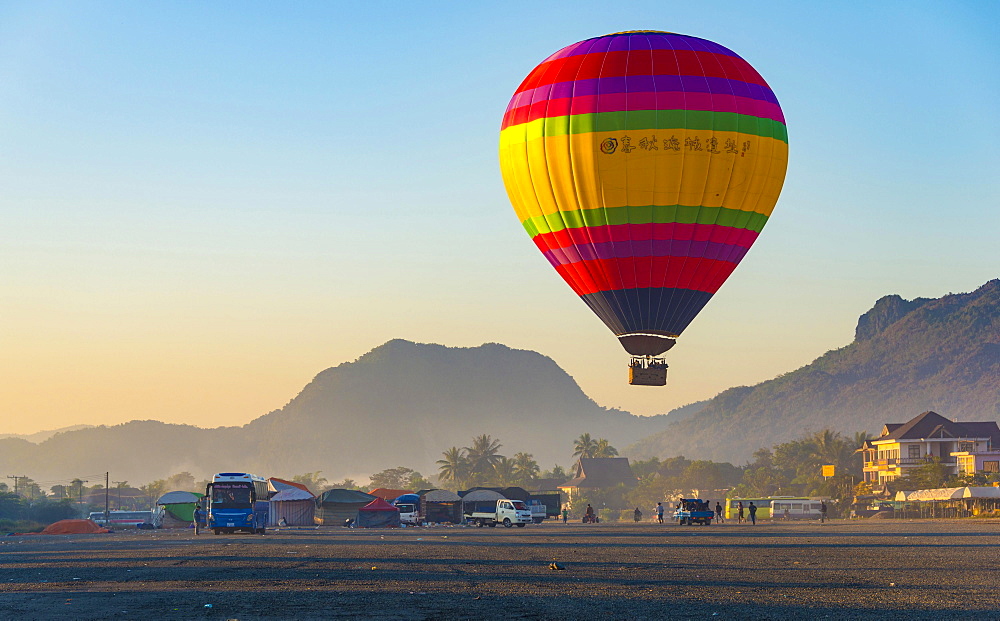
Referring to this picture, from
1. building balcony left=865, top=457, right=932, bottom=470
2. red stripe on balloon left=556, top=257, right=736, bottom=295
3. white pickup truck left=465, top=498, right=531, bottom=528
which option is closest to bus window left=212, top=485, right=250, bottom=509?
red stripe on balloon left=556, top=257, right=736, bottom=295

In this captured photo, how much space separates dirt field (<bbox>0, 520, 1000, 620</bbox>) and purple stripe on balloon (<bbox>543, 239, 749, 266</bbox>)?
11.0m

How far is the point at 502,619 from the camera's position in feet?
56.2

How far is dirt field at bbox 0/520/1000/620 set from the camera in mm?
18234

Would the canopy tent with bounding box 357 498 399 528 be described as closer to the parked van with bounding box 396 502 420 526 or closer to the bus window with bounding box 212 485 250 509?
the parked van with bounding box 396 502 420 526

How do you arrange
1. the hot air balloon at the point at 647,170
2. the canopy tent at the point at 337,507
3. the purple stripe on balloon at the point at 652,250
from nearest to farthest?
the hot air balloon at the point at 647,170, the purple stripe on balloon at the point at 652,250, the canopy tent at the point at 337,507

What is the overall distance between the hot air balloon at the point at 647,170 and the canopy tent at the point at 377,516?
51.5 meters

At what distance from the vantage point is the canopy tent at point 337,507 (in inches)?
3858

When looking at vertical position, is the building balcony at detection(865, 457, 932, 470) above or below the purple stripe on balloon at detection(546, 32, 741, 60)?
below

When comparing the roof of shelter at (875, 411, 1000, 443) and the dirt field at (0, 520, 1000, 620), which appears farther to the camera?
the roof of shelter at (875, 411, 1000, 443)

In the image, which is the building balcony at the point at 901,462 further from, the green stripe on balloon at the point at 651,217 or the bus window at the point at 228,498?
the green stripe on balloon at the point at 651,217

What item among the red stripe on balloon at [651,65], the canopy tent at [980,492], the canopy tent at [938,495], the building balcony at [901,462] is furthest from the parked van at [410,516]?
the building balcony at [901,462]

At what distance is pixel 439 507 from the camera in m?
103

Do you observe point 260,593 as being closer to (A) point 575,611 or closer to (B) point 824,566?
(A) point 575,611

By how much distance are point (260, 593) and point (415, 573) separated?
18.9ft
